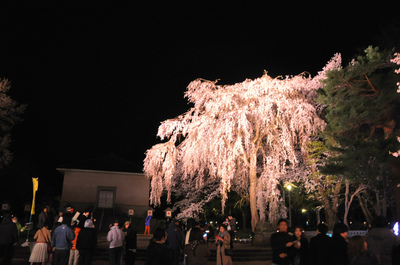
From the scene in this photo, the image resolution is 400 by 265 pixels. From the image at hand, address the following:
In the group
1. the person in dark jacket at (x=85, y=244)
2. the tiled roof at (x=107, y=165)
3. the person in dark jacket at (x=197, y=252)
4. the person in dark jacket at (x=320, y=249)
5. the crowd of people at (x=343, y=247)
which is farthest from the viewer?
the tiled roof at (x=107, y=165)

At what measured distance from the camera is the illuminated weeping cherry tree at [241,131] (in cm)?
1877

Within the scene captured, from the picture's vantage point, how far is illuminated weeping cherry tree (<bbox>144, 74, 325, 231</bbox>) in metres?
18.8

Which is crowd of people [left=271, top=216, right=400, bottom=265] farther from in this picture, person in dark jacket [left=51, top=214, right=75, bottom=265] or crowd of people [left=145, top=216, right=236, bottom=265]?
person in dark jacket [left=51, top=214, right=75, bottom=265]

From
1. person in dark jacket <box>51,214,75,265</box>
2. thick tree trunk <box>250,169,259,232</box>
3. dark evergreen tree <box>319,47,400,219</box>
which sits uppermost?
dark evergreen tree <box>319,47,400,219</box>

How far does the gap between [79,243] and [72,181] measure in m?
24.4

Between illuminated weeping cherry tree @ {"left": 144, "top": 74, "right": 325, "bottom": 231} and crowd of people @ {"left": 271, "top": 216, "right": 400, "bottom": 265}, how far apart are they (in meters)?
12.1

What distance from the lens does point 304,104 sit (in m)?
→ 19.0

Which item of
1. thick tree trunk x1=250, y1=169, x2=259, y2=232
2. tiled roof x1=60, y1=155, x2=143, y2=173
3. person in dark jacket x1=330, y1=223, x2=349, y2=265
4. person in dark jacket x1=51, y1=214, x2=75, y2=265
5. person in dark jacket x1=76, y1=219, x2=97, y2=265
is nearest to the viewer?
person in dark jacket x1=330, y1=223, x2=349, y2=265

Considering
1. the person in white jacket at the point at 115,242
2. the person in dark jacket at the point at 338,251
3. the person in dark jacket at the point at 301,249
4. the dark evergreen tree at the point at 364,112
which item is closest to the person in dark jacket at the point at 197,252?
the person in dark jacket at the point at 301,249

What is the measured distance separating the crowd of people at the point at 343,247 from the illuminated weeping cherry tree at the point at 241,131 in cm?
1208

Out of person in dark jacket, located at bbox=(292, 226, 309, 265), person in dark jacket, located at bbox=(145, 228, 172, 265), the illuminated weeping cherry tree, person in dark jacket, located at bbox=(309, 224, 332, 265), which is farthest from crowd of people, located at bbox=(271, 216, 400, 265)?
the illuminated weeping cherry tree

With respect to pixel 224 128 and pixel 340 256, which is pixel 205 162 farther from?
pixel 340 256

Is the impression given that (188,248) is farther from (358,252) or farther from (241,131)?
(241,131)

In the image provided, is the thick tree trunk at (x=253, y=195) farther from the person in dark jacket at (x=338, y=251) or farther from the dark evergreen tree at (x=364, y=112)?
the person in dark jacket at (x=338, y=251)
